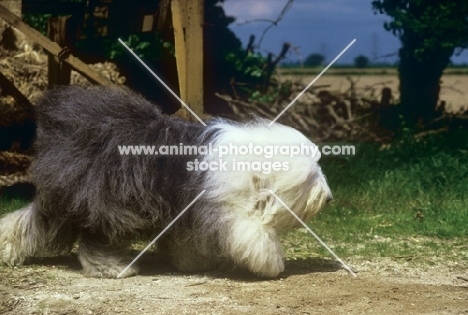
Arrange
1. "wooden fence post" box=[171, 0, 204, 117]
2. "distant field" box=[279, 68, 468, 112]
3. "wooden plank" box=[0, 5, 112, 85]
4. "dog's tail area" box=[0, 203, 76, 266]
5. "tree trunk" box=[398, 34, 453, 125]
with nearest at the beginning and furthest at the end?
1. "dog's tail area" box=[0, 203, 76, 266]
2. "wooden fence post" box=[171, 0, 204, 117]
3. "wooden plank" box=[0, 5, 112, 85]
4. "tree trunk" box=[398, 34, 453, 125]
5. "distant field" box=[279, 68, 468, 112]

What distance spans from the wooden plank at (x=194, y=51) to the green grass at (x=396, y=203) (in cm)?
144

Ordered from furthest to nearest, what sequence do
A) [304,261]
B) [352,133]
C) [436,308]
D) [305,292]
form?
1. [352,133]
2. [304,261]
3. [305,292]
4. [436,308]

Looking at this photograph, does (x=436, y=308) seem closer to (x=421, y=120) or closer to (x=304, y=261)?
(x=304, y=261)

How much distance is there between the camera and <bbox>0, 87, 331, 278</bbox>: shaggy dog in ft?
17.0

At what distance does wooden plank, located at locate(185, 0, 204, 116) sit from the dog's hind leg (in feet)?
4.50

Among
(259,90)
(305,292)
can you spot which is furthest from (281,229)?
(259,90)

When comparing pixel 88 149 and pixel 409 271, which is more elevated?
pixel 88 149

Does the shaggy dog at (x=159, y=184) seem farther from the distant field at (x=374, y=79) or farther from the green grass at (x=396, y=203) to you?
the distant field at (x=374, y=79)

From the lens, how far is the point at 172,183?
5.26m

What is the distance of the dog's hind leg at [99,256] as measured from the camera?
541 cm

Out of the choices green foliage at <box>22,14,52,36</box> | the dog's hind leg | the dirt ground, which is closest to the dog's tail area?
the dirt ground

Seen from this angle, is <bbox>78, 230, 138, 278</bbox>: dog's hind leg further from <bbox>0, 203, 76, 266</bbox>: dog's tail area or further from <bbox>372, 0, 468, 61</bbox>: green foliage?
<bbox>372, 0, 468, 61</bbox>: green foliage

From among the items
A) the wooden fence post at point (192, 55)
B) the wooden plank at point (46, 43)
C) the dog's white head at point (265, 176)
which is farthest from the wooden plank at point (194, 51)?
the dog's white head at point (265, 176)

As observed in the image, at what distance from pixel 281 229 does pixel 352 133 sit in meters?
4.85
